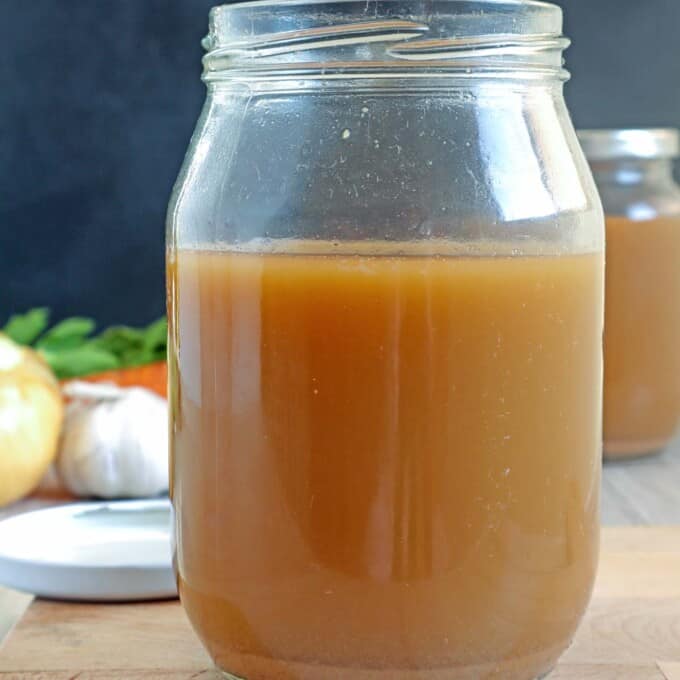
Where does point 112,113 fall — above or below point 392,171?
below

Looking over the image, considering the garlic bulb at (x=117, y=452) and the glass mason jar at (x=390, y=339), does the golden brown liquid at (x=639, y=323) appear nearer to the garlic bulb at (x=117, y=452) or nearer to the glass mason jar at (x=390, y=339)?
the garlic bulb at (x=117, y=452)

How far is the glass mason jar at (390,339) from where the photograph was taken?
58 cm

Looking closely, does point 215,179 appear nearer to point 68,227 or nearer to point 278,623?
point 278,623

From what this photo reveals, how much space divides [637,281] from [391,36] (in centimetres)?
77

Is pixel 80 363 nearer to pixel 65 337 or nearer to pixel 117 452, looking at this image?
pixel 65 337

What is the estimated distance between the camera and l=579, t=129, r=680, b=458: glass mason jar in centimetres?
129

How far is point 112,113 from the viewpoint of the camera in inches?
77.9

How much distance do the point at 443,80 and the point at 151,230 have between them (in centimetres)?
146

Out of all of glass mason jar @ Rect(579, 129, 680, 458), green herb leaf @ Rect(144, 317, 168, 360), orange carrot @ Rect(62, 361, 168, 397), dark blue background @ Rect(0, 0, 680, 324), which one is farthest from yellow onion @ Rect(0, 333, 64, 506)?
dark blue background @ Rect(0, 0, 680, 324)

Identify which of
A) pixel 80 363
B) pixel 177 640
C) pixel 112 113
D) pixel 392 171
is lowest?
pixel 80 363

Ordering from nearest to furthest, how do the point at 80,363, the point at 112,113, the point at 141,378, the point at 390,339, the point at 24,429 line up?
1. the point at 390,339
2. the point at 24,429
3. the point at 141,378
4. the point at 80,363
5. the point at 112,113

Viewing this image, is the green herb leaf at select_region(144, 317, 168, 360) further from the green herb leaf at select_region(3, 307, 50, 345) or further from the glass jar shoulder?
the glass jar shoulder

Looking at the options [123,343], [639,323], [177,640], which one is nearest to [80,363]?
[123,343]

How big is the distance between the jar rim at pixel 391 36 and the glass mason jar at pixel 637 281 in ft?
2.27
